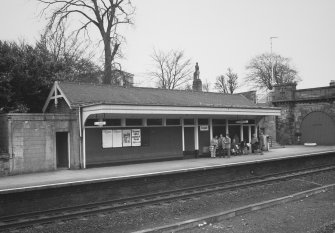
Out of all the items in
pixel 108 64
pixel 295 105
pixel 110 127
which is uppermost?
pixel 108 64

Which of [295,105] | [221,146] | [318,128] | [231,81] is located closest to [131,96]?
[221,146]

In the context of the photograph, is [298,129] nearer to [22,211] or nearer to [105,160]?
[105,160]

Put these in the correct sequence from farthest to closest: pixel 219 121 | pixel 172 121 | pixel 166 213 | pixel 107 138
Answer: pixel 219 121
pixel 172 121
pixel 107 138
pixel 166 213

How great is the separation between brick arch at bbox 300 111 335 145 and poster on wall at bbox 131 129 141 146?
717 inches

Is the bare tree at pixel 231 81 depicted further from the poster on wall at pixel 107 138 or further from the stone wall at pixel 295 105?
the poster on wall at pixel 107 138

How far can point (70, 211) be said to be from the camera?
1091 cm

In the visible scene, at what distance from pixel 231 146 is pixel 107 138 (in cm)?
833

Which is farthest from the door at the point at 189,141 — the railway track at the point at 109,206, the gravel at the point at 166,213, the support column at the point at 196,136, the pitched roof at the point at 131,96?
the gravel at the point at 166,213

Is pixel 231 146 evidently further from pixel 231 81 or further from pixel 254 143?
pixel 231 81

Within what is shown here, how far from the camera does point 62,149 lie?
1792 centimetres

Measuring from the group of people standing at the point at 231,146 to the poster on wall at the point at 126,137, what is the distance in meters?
5.30

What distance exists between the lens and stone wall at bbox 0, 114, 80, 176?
50.1 ft

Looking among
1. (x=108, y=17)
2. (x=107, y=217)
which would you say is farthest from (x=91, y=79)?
(x=107, y=217)

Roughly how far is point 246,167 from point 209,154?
441 centimetres
